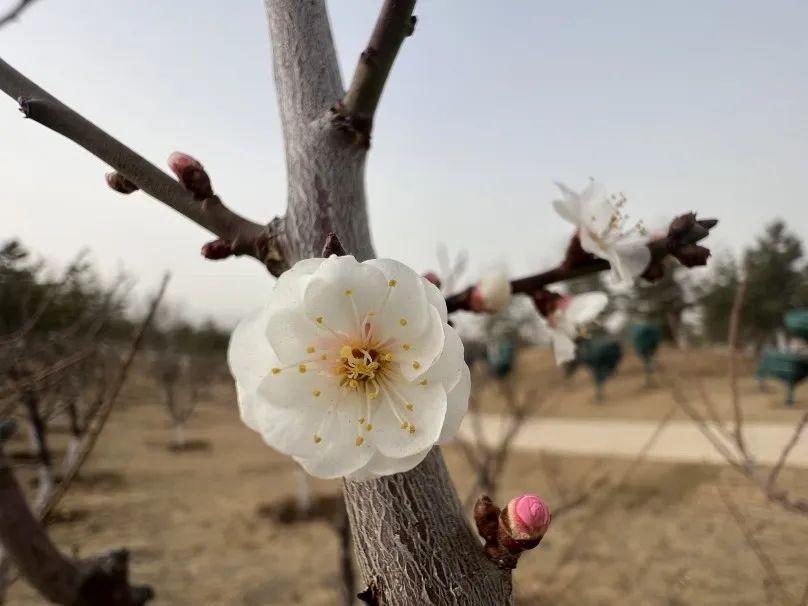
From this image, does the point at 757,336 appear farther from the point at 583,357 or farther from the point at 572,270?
the point at 572,270

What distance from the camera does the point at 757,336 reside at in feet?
51.1

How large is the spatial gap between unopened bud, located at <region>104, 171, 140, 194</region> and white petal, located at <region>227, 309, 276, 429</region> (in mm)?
302

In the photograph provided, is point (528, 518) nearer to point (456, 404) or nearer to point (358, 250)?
point (456, 404)

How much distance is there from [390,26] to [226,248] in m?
0.33

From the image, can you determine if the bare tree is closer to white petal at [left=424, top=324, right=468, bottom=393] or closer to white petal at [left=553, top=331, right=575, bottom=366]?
white petal at [left=424, top=324, right=468, bottom=393]

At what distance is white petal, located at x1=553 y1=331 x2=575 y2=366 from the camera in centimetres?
96

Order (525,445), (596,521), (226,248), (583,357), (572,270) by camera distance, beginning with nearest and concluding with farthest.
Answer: (226,248), (572,270), (596,521), (525,445), (583,357)

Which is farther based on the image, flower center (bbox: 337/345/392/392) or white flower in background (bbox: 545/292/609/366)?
white flower in background (bbox: 545/292/609/366)

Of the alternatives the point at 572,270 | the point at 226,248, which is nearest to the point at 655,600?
the point at 572,270

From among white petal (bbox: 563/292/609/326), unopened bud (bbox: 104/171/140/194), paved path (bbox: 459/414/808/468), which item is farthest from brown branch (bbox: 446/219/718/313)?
paved path (bbox: 459/414/808/468)

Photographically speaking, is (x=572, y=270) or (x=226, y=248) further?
(x=572, y=270)

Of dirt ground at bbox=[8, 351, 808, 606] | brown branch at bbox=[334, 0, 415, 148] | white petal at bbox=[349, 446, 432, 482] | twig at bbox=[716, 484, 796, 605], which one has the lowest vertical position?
dirt ground at bbox=[8, 351, 808, 606]

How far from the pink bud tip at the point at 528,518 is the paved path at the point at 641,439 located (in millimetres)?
5264

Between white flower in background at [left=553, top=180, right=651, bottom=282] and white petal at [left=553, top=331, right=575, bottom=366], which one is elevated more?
white flower in background at [left=553, top=180, right=651, bottom=282]
